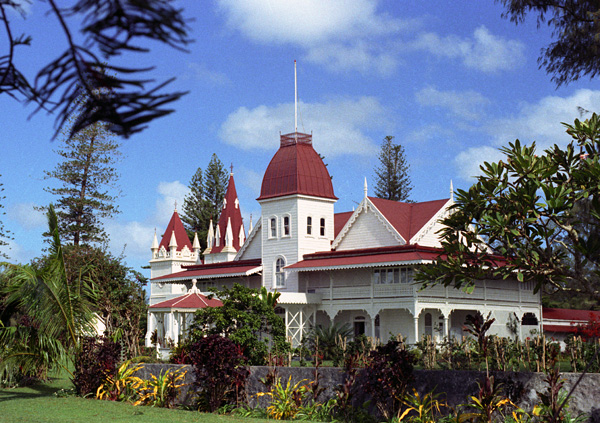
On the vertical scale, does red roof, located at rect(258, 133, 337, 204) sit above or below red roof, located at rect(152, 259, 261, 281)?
above

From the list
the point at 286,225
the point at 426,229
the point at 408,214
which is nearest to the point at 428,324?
the point at 426,229

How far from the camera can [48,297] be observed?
17047 millimetres

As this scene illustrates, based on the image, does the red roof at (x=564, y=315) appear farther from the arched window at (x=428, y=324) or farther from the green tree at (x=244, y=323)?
the green tree at (x=244, y=323)

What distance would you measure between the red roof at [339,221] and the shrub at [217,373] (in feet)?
85.0

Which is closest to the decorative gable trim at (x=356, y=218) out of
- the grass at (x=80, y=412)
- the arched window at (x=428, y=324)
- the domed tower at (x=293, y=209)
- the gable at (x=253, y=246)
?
the domed tower at (x=293, y=209)

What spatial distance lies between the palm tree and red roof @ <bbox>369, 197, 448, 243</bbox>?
69.8 feet

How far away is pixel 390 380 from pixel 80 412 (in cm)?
635

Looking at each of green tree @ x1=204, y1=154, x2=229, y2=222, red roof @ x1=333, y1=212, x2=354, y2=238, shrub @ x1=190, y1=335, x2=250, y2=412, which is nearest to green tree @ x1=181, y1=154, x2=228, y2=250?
green tree @ x1=204, y1=154, x2=229, y2=222

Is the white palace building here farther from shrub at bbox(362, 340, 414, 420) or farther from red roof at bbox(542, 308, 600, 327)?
shrub at bbox(362, 340, 414, 420)

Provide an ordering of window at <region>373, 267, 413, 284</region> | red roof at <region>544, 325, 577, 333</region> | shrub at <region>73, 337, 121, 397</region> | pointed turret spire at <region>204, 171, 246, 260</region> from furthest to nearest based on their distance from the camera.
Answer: pointed turret spire at <region>204, 171, 246, 260</region> < red roof at <region>544, 325, 577, 333</region> < window at <region>373, 267, 413, 284</region> < shrub at <region>73, 337, 121, 397</region>

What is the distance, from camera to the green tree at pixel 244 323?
63.4 feet

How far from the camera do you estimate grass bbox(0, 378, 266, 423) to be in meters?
13.3

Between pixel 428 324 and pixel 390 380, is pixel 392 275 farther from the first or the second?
pixel 390 380

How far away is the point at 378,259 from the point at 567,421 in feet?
75.8
